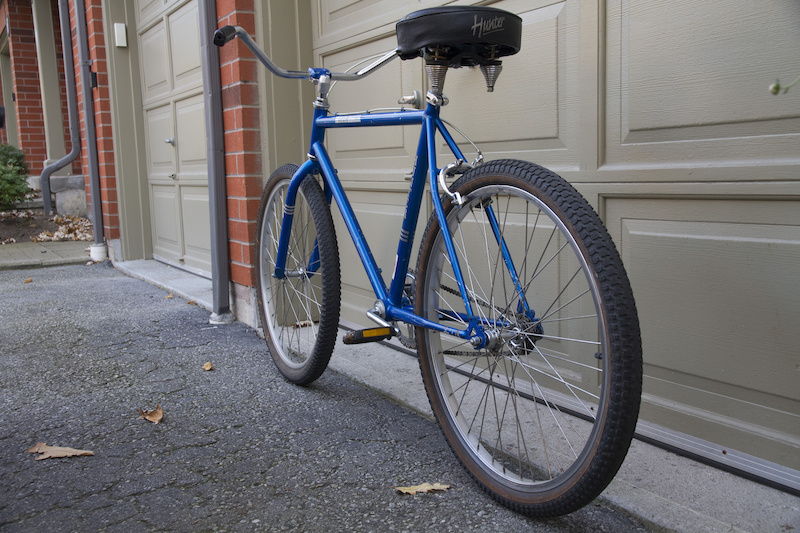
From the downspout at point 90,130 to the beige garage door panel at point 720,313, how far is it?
5246mm

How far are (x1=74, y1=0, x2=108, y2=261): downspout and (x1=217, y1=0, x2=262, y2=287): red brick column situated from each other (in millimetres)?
2864

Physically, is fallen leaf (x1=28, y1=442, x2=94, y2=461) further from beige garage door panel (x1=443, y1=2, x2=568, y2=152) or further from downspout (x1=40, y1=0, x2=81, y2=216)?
downspout (x1=40, y1=0, x2=81, y2=216)

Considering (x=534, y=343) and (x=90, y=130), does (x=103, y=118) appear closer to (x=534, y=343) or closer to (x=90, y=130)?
(x=90, y=130)

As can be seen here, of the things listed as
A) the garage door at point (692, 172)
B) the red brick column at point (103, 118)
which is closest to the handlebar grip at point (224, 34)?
the garage door at point (692, 172)

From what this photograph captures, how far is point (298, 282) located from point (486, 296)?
1.14m

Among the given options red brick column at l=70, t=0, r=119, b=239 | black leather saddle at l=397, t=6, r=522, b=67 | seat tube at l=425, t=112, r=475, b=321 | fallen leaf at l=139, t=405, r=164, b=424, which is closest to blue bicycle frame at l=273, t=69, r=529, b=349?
seat tube at l=425, t=112, r=475, b=321

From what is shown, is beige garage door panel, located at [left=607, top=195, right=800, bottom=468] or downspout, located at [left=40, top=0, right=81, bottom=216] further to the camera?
downspout, located at [left=40, top=0, right=81, bottom=216]

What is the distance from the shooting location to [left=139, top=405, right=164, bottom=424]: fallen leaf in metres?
2.47

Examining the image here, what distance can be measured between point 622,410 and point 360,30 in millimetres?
2406

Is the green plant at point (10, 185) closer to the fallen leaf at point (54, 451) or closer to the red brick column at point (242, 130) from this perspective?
Result: the red brick column at point (242, 130)

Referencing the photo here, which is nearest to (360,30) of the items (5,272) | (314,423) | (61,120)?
(314,423)

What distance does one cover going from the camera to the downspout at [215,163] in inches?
148

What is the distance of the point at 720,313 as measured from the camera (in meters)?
1.93

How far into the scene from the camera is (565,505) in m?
1.61
